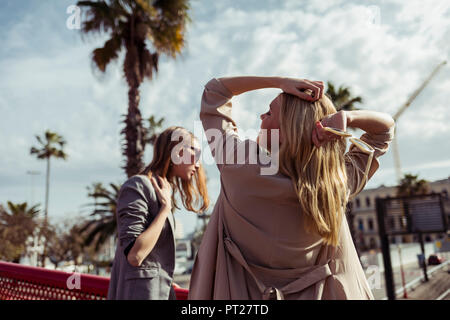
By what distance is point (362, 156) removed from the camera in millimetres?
1508

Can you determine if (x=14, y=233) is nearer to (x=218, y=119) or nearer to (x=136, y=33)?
(x=136, y=33)

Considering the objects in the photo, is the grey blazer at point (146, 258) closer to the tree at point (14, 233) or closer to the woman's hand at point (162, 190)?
the woman's hand at point (162, 190)

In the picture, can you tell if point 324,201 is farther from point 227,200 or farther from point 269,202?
point 227,200

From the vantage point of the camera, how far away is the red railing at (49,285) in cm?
251

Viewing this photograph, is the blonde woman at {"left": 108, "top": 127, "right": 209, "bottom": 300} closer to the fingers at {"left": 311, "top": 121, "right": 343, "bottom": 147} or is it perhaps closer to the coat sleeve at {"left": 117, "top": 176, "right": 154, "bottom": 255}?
the coat sleeve at {"left": 117, "top": 176, "right": 154, "bottom": 255}

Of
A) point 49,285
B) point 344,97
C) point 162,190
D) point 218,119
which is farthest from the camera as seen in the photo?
point 344,97

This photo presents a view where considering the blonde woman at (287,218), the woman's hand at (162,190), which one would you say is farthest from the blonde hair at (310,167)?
the woman's hand at (162,190)

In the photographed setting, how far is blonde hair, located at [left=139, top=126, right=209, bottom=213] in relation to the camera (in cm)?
187

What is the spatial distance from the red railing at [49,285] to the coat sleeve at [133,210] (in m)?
0.79

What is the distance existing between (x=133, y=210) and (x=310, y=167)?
0.83 metres

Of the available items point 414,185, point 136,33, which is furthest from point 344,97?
point 414,185
